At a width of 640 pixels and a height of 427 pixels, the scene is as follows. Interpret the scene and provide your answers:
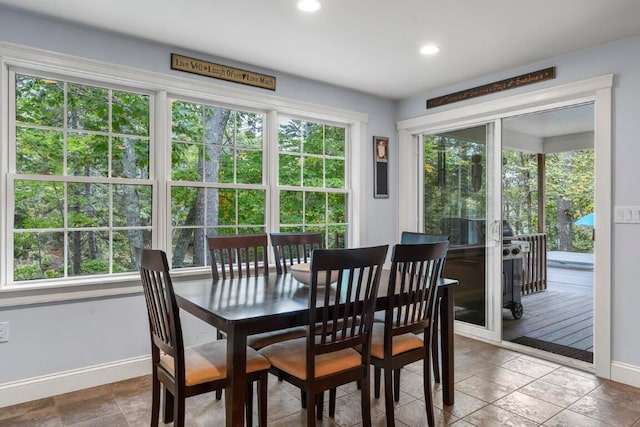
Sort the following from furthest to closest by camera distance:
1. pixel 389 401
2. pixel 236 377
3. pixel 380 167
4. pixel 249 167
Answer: pixel 380 167, pixel 249 167, pixel 389 401, pixel 236 377

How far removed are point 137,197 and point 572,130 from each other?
382 centimetres

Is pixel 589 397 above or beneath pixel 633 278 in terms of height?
beneath

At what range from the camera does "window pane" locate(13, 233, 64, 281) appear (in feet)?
8.90

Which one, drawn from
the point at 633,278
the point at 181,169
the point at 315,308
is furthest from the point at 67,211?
the point at 633,278

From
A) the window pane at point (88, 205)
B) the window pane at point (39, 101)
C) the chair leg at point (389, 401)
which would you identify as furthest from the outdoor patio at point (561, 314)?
the window pane at point (39, 101)

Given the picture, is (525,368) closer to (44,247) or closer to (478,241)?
(478,241)

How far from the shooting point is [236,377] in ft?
5.86

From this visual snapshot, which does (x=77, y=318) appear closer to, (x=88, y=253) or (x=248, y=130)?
(x=88, y=253)

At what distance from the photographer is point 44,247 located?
2.80 meters

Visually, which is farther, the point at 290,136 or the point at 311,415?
the point at 290,136

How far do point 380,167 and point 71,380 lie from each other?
3.40 meters

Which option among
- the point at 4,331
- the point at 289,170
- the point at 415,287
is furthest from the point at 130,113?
the point at 415,287

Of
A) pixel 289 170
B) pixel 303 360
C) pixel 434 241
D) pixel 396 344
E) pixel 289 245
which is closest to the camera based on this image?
pixel 303 360

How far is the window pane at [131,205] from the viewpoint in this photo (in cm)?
306
